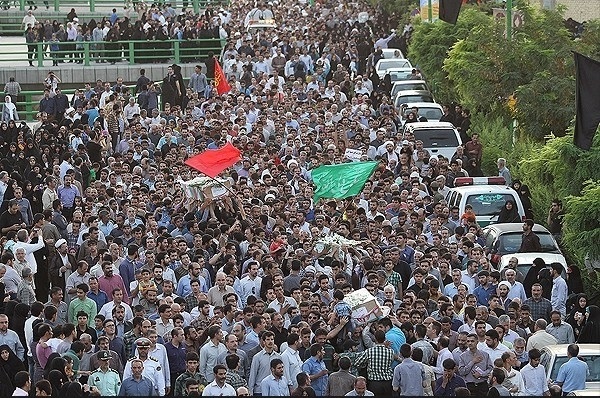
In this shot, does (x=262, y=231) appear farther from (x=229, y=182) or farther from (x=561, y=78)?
(x=561, y=78)

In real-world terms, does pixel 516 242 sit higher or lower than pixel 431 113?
higher

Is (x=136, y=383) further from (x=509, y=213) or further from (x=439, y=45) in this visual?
(x=439, y=45)

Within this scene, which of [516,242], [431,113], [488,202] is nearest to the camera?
[516,242]

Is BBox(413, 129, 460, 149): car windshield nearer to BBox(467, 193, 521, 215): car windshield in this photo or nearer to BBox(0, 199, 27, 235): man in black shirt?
BBox(467, 193, 521, 215): car windshield

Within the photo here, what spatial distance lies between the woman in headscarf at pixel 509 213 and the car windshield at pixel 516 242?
1.59 metres

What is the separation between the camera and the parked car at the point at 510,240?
22.3 metres

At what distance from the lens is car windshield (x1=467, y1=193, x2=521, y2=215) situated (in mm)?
24531

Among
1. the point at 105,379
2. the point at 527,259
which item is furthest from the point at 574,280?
the point at 105,379

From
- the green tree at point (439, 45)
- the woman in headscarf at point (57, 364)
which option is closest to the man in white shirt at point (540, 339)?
the woman in headscarf at point (57, 364)

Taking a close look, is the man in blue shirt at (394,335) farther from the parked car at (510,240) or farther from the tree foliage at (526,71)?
the tree foliage at (526,71)

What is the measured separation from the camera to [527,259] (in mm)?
21203

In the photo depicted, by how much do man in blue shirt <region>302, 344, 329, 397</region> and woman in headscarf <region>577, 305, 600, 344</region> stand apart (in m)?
3.86

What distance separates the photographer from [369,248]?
64.1ft

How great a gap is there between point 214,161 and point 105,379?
9407 mm
